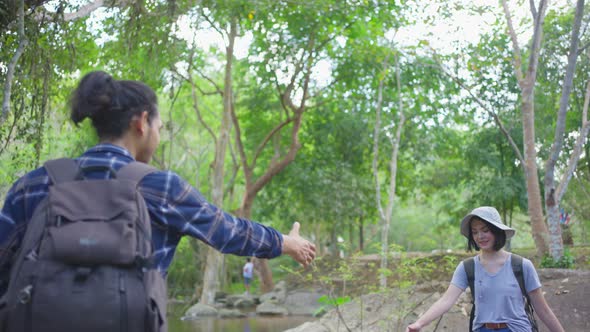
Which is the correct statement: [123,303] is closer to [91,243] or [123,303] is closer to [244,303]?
[91,243]

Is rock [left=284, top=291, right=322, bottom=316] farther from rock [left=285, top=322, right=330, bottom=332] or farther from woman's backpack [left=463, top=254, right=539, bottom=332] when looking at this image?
woman's backpack [left=463, top=254, right=539, bottom=332]

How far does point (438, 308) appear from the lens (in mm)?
4086

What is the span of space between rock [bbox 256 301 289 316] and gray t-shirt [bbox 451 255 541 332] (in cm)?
1836

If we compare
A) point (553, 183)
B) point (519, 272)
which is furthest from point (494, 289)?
point (553, 183)

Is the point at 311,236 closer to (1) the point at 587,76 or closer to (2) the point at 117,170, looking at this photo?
(1) the point at 587,76

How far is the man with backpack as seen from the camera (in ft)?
5.57

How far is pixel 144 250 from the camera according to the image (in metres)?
1.80

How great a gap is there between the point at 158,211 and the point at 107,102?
377 millimetres

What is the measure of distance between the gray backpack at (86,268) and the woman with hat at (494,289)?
2.42m

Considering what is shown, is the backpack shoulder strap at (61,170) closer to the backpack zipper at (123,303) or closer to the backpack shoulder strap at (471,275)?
the backpack zipper at (123,303)

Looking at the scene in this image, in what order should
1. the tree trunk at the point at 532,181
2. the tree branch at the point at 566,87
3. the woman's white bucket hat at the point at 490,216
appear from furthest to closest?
the tree trunk at the point at 532,181 < the tree branch at the point at 566,87 < the woman's white bucket hat at the point at 490,216

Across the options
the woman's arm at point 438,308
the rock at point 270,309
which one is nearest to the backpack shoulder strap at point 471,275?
the woman's arm at point 438,308

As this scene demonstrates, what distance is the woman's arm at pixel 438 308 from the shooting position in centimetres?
390

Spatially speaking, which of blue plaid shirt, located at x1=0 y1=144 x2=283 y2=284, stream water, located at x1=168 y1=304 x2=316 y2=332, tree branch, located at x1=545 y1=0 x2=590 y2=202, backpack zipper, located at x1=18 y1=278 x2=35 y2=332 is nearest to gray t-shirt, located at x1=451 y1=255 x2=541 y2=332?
blue plaid shirt, located at x1=0 y1=144 x2=283 y2=284
